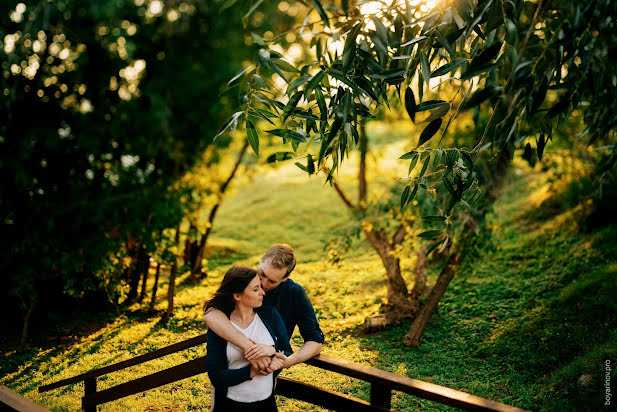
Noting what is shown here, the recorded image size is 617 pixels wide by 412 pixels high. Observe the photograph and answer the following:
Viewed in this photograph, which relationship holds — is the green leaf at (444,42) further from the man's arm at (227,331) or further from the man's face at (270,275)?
the man's arm at (227,331)

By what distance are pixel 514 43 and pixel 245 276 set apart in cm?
171

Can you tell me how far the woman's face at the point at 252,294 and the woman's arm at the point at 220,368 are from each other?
24 centimetres

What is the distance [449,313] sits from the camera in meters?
8.04

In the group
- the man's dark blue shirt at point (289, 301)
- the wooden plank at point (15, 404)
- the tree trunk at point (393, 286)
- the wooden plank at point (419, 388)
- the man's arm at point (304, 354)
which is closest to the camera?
the wooden plank at point (419, 388)

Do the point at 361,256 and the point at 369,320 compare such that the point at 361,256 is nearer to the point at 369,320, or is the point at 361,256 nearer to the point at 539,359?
the point at 369,320

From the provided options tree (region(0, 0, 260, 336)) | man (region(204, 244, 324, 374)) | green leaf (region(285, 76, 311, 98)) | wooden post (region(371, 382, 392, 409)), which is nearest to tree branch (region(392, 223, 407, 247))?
tree (region(0, 0, 260, 336))

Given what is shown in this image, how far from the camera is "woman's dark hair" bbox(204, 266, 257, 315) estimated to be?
271 centimetres

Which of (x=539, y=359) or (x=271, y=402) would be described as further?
(x=539, y=359)

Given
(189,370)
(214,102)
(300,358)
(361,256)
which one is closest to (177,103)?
(214,102)

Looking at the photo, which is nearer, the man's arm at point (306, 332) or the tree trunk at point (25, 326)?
the man's arm at point (306, 332)

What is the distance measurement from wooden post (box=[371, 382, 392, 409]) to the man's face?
0.79m

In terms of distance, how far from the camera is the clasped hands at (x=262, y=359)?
265 centimetres

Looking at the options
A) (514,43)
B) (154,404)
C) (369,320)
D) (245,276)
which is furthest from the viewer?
(369,320)

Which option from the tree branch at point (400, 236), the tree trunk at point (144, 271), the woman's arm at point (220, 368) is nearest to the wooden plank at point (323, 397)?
the woman's arm at point (220, 368)
